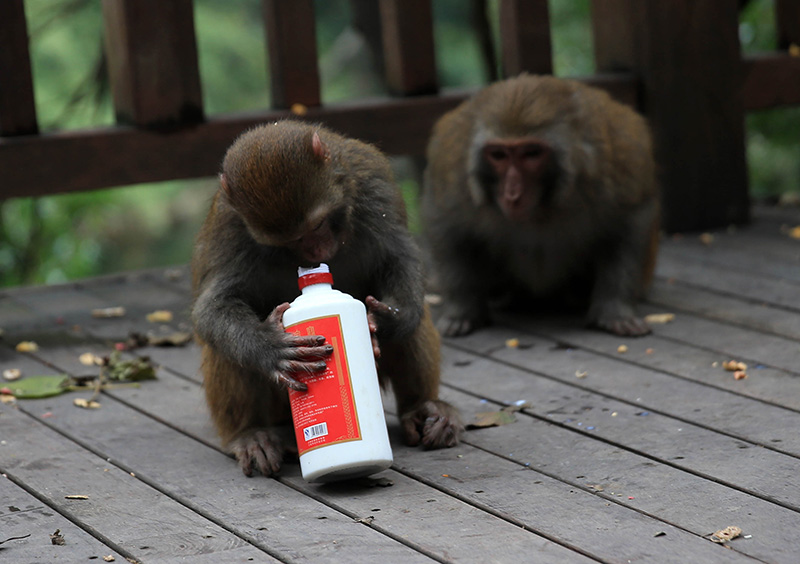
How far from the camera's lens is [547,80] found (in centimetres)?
509

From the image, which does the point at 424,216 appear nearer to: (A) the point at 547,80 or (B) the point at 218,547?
(A) the point at 547,80

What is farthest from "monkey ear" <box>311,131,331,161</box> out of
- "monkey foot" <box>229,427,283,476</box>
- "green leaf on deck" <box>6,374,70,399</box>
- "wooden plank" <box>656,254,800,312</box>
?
"wooden plank" <box>656,254,800,312</box>

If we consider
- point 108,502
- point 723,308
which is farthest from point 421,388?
point 723,308

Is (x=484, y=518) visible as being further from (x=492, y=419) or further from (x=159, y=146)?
(x=159, y=146)

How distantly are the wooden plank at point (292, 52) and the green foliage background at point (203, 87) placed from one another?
8.32 ft

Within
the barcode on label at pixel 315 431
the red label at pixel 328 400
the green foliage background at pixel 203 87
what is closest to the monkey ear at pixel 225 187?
the red label at pixel 328 400

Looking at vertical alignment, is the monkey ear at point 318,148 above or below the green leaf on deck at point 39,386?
above

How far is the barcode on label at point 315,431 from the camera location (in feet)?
10.0

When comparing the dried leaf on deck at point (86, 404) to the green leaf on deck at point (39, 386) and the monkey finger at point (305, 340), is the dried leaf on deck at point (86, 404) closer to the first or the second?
the green leaf on deck at point (39, 386)

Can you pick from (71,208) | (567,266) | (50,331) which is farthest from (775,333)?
(71,208)

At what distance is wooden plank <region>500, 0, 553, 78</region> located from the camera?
19.9ft

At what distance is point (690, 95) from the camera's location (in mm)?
6332

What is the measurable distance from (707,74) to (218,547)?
14.8ft

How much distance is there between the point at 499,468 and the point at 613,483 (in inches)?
14.2
